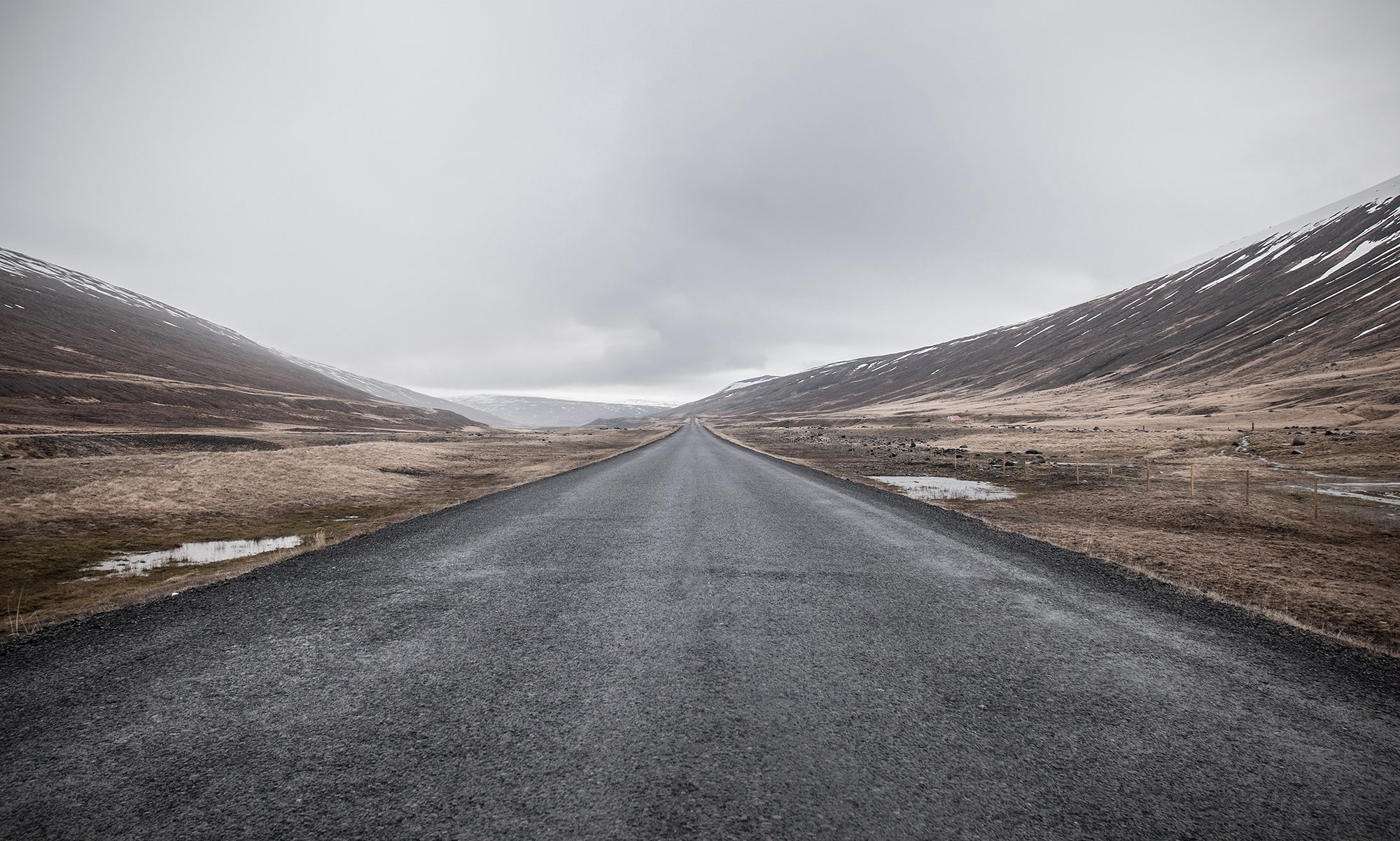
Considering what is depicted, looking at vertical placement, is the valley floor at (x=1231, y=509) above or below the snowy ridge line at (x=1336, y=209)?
below

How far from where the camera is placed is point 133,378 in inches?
3834

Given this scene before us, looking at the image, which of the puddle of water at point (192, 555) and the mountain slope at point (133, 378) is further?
the mountain slope at point (133, 378)

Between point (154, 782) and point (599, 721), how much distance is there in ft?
9.94

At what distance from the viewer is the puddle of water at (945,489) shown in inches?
784

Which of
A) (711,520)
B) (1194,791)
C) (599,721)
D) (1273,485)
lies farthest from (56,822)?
(1273,485)

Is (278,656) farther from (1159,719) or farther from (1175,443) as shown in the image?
(1175,443)

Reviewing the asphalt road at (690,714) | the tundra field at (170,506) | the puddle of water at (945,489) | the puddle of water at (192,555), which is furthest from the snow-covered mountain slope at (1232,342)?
the puddle of water at (192,555)

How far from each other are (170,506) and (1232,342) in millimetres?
150464

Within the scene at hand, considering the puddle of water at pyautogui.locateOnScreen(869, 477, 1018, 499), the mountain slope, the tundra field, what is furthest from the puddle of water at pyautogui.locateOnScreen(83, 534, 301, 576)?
the mountain slope

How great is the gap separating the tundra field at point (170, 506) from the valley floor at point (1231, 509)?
1686 centimetres

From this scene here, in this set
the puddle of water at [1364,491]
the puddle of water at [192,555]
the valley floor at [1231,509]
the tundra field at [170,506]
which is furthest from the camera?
the puddle of water at [1364,491]

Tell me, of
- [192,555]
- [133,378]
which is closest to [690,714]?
[192,555]

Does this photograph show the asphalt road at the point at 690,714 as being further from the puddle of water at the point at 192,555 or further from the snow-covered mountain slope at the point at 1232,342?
the snow-covered mountain slope at the point at 1232,342

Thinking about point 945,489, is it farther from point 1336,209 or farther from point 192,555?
point 1336,209
